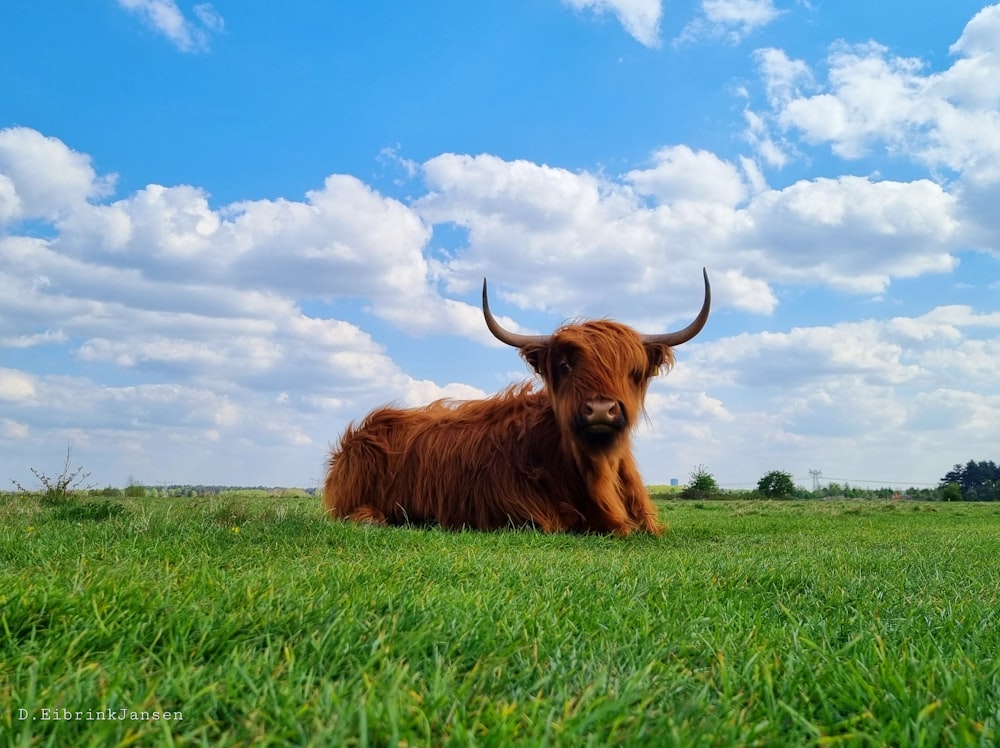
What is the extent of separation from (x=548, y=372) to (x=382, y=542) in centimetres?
263

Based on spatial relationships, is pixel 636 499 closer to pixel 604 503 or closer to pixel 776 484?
pixel 604 503

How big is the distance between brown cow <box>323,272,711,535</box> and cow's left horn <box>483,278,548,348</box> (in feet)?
0.04

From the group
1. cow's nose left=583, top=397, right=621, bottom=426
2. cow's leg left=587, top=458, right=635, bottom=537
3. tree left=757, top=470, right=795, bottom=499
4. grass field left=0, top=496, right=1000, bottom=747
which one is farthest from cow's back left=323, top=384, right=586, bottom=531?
tree left=757, top=470, right=795, bottom=499

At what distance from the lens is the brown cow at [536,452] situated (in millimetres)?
5977

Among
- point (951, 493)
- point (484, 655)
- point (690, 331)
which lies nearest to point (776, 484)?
point (951, 493)

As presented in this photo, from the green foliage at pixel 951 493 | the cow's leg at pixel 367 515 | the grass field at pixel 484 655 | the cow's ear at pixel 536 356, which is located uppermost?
the cow's ear at pixel 536 356

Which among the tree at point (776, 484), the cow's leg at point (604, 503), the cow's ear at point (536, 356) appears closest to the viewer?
the cow's leg at point (604, 503)

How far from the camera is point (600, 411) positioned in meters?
5.64

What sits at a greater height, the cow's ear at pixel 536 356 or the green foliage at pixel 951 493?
the cow's ear at pixel 536 356

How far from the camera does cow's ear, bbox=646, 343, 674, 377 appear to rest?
6.64 meters

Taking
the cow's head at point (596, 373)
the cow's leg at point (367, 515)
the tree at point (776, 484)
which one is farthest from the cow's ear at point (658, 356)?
the tree at point (776, 484)

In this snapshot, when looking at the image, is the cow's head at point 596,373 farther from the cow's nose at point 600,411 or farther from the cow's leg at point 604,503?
the cow's leg at point 604,503

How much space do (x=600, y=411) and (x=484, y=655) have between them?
4.08 m

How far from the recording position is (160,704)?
1298mm
